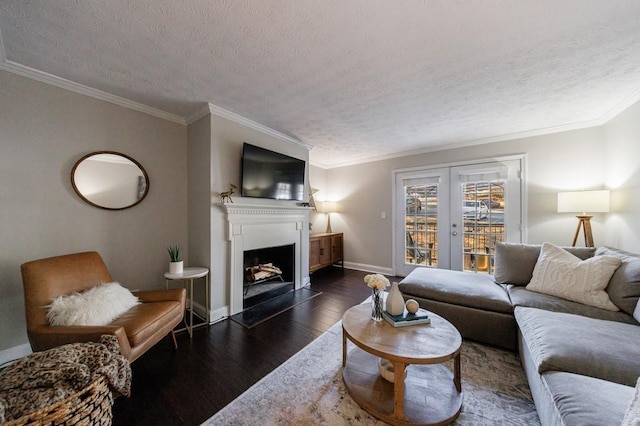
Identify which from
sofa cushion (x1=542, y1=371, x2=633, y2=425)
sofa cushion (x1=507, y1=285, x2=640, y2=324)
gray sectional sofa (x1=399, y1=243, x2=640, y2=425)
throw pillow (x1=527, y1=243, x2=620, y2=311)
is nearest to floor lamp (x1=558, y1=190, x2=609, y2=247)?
gray sectional sofa (x1=399, y1=243, x2=640, y2=425)

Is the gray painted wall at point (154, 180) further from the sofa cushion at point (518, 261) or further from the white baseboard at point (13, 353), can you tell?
the sofa cushion at point (518, 261)

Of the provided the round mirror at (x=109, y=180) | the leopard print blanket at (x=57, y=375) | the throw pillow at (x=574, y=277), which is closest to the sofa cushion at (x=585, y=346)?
the throw pillow at (x=574, y=277)

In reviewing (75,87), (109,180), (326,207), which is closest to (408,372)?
(109,180)

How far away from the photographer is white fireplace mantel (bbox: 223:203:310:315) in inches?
104

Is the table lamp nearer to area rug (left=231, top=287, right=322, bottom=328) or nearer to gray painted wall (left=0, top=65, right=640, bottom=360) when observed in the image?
gray painted wall (left=0, top=65, right=640, bottom=360)

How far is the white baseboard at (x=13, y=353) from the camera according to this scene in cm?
176

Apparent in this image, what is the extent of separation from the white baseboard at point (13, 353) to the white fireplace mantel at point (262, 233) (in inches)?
63.0

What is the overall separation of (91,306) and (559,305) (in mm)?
3534

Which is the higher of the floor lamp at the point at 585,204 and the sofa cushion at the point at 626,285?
the floor lamp at the point at 585,204

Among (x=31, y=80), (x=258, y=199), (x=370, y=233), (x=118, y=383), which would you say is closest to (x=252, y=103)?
(x=258, y=199)

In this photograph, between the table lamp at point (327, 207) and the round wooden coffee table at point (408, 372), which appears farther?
the table lamp at point (327, 207)

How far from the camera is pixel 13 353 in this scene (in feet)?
5.93

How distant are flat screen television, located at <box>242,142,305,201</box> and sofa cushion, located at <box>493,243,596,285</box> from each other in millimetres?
2656

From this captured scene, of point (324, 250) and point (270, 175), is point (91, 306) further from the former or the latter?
point (324, 250)
